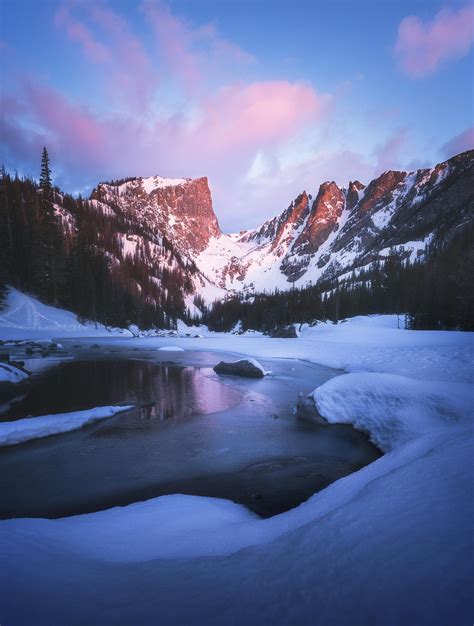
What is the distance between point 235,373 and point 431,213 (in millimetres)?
228079

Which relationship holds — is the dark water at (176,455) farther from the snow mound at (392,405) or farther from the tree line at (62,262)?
the tree line at (62,262)

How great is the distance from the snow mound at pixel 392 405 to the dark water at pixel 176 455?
2.07 feet

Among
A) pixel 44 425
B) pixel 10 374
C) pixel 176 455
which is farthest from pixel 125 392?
pixel 176 455

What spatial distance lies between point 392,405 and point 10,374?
60.1ft

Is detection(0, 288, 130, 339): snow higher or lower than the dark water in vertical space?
higher

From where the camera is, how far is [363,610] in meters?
1.79

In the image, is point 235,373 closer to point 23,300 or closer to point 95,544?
point 95,544

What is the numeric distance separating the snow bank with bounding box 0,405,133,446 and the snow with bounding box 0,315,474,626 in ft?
17.8

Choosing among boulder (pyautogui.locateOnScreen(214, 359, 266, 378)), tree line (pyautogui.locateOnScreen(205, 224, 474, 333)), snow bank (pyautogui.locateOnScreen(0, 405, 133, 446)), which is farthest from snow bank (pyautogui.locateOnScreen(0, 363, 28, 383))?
tree line (pyautogui.locateOnScreen(205, 224, 474, 333))

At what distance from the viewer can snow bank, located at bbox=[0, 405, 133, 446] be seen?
8305 millimetres

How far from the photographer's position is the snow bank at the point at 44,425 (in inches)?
327

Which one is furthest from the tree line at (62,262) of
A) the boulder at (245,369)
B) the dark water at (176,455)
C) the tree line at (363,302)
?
the dark water at (176,455)

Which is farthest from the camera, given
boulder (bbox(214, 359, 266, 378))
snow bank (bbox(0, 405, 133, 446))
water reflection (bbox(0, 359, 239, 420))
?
boulder (bbox(214, 359, 266, 378))

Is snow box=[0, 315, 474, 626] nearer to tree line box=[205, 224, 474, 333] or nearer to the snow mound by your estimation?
the snow mound
